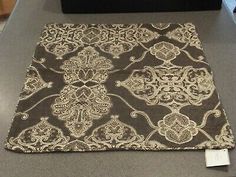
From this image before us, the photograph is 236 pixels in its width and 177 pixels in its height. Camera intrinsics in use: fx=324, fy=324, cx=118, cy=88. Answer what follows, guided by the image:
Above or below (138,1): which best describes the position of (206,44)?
below

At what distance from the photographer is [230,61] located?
1333mm

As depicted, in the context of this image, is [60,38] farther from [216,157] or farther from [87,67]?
[216,157]

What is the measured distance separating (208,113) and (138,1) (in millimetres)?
764

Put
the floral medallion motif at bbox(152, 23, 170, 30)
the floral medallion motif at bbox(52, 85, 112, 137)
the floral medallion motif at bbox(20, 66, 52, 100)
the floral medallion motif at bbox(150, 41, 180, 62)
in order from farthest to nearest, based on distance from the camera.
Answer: the floral medallion motif at bbox(152, 23, 170, 30) < the floral medallion motif at bbox(150, 41, 180, 62) < the floral medallion motif at bbox(20, 66, 52, 100) < the floral medallion motif at bbox(52, 85, 112, 137)

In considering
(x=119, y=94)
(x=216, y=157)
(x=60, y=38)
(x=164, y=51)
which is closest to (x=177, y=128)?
(x=216, y=157)

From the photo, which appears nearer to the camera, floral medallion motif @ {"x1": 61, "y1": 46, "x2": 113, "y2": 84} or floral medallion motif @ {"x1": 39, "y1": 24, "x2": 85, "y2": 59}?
floral medallion motif @ {"x1": 61, "y1": 46, "x2": 113, "y2": 84}

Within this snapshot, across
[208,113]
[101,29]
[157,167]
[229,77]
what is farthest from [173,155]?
[101,29]

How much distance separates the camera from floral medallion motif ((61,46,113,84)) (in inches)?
48.7

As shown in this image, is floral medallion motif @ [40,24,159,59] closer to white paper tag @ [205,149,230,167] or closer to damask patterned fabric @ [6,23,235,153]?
damask patterned fabric @ [6,23,235,153]

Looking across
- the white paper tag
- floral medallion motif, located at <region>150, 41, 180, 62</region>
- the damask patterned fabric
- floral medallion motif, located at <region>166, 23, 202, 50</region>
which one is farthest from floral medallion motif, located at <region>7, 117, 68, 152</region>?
floral medallion motif, located at <region>166, 23, 202, 50</region>

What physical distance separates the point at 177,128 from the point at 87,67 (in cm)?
45

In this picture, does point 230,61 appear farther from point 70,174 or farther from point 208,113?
point 70,174

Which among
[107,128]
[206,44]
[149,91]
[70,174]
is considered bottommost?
[70,174]

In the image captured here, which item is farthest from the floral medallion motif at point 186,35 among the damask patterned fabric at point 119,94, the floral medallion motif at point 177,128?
the floral medallion motif at point 177,128
